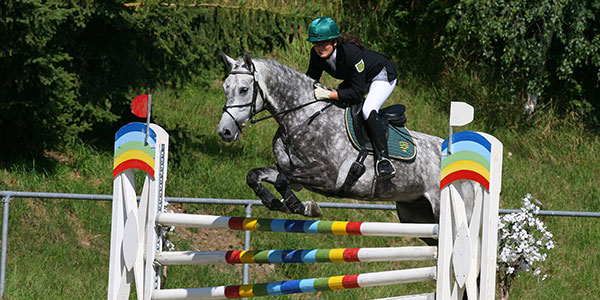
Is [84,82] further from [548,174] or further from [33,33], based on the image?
[548,174]

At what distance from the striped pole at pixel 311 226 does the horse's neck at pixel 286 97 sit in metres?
0.69

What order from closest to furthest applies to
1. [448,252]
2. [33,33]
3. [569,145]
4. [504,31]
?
1. [448,252]
2. [33,33]
3. [504,31]
4. [569,145]

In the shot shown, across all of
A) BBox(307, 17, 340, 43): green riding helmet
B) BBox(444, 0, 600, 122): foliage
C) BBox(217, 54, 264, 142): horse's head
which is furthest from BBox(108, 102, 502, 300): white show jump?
BBox(444, 0, 600, 122): foliage

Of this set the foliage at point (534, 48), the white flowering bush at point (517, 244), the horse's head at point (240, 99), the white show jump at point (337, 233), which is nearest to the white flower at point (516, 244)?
the white flowering bush at point (517, 244)

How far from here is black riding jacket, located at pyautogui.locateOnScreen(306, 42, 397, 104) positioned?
473cm

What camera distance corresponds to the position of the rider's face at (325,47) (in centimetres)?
474

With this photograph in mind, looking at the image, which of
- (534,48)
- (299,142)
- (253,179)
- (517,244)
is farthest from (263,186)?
(534,48)

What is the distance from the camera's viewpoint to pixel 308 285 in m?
4.29

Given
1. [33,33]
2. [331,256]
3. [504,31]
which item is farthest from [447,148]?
[504,31]

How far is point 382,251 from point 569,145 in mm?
7740

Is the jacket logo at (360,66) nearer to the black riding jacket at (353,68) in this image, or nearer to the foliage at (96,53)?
the black riding jacket at (353,68)

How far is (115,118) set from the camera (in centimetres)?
853

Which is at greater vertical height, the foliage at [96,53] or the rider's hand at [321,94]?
the foliage at [96,53]

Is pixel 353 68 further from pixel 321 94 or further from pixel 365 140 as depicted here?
pixel 365 140
